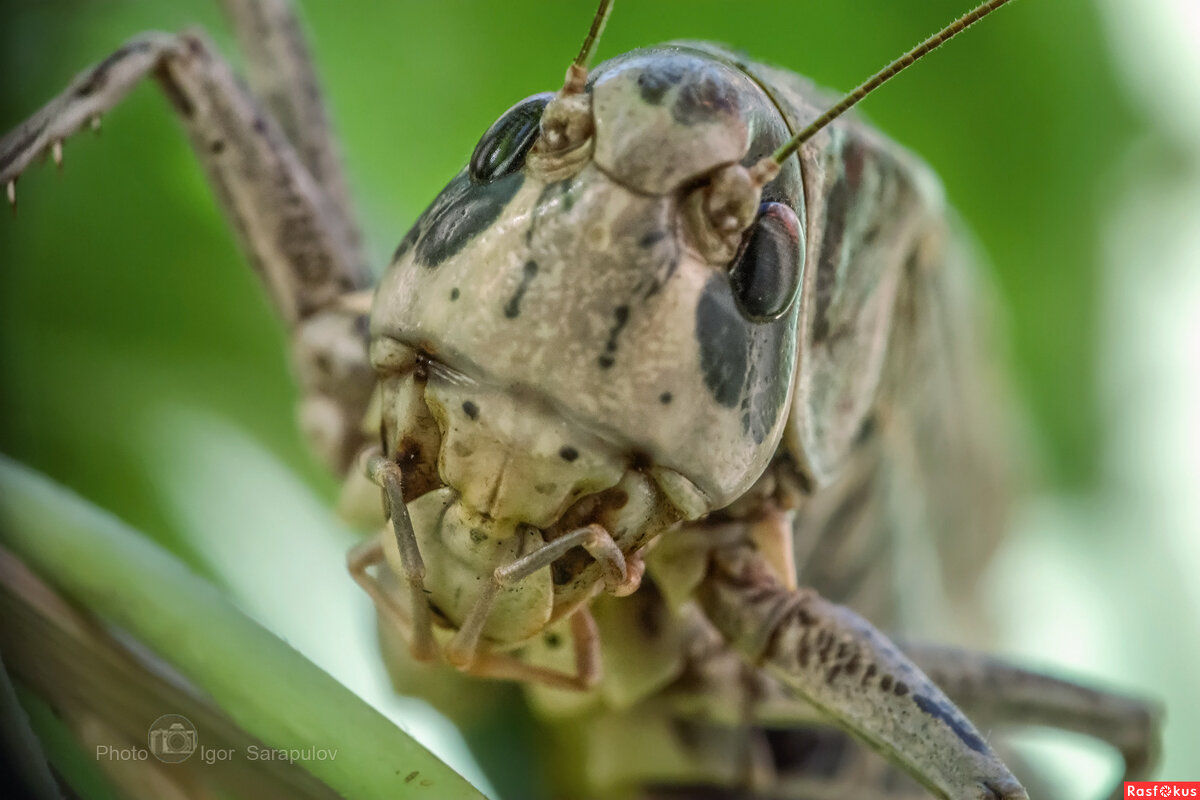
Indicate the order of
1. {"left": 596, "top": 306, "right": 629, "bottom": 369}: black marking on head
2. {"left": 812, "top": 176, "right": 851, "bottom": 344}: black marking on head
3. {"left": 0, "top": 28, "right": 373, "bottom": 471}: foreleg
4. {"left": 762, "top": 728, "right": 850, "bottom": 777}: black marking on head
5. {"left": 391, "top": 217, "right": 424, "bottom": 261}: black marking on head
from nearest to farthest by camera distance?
1. {"left": 596, "top": 306, "right": 629, "bottom": 369}: black marking on head
2. {"left": 391, "top": 217, "right": 424, "bottom": 261}: black marking on head
3. {"left": 812, "top": 176, "right": 851, "bottom": 344}: black marking on head
4. {"left": 0, "top": 28, "right": 373, "bottom": 471}: foreleg
5. {"left": 762, "top": 728, "right": 850, "bottom": 777}: black marking on head

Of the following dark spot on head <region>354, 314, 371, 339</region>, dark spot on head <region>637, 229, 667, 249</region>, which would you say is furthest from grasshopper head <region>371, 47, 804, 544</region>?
dark spot on head <region>354, 314, 371, 339</region>

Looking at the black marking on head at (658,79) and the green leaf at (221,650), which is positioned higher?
the black marking on head at (658,79)

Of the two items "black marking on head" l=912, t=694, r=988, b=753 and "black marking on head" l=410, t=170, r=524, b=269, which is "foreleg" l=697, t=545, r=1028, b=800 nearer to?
"black marking on head" l=912, t=694, r=988, b=753

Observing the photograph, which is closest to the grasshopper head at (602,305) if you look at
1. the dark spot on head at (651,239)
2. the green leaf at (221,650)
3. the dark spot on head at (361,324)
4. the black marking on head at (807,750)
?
the dark spot on head at (651,239)

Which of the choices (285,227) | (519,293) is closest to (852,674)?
(519,293)

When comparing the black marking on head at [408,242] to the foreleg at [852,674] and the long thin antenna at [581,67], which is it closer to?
the long thin antenna at [581,67]

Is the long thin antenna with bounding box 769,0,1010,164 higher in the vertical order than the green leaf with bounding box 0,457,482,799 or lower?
higher
